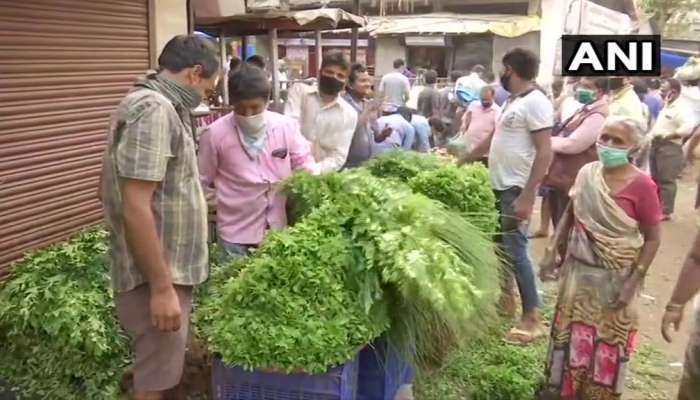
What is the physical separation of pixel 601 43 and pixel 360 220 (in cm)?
344

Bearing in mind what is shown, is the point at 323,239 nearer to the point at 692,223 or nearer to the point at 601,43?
the point at 601,43

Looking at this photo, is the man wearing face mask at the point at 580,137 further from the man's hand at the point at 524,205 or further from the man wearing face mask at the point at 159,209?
the man wearing face mask at the point at 159,209

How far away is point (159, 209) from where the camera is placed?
8.50 ft

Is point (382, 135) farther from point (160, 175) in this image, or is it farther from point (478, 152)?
point (160, 175)

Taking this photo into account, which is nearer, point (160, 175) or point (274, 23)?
point (160, 175)

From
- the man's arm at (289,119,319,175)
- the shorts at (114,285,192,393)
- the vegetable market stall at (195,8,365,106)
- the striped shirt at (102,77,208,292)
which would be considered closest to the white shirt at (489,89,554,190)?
the man's arm at (289,119,319,175)

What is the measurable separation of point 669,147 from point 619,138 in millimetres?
6473

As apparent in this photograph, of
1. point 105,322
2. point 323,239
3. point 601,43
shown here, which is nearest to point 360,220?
point 323,239

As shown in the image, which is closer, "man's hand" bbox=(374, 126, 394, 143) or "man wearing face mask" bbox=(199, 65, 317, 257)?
"man wearing face mask" bbox=(199, 65, 317, 257)

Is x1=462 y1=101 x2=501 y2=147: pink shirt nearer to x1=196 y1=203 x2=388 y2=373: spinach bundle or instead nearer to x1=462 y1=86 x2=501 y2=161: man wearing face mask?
x1=462 y1=86 x2=501 y2=161: man wearing face mask

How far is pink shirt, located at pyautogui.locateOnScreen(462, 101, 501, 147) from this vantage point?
6516 millimetres

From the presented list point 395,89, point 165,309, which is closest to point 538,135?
point 165,309

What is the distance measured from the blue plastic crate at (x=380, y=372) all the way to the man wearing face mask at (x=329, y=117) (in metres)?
1.70

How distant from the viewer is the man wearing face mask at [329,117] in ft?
15.0
